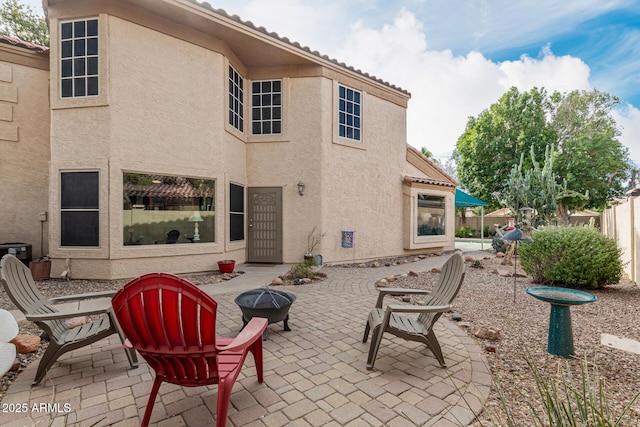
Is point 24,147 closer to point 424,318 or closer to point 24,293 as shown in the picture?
point 24,293

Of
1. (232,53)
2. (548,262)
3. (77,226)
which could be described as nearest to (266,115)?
(232,53)

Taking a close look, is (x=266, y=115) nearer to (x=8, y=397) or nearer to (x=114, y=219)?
(x=114, y=219)

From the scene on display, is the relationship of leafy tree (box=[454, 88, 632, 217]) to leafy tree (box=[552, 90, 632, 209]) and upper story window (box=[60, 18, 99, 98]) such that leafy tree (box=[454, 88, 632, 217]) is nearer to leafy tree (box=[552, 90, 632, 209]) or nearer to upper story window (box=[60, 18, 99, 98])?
leafy tree (box=[552, 90, 632, 209])

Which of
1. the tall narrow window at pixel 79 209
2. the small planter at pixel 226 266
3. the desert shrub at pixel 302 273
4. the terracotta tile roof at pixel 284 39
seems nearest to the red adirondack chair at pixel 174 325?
the desert shrub at pixel 302 273

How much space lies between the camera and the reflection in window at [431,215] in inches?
502

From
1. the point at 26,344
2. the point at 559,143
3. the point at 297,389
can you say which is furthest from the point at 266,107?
the point at 559,143

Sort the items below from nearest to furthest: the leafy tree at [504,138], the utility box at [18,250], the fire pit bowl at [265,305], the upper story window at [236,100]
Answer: the fire pit bowl at [265,305], the utility box at [18,250], the upper story window at [236,100], the leafy tree at [504,138]

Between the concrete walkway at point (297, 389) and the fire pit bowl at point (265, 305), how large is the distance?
33cm

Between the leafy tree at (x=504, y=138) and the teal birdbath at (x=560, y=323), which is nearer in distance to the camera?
the teal birdbath at (x=560, y=323)

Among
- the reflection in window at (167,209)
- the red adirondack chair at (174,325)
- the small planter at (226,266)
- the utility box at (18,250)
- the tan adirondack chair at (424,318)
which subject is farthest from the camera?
the small planter at (226,266)

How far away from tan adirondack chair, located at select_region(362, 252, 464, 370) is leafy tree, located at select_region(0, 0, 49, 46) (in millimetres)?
20037

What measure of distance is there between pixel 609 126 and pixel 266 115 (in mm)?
24052

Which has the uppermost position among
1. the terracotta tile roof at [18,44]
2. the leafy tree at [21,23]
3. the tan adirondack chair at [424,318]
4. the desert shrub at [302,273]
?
the leafy tree at [21,23]

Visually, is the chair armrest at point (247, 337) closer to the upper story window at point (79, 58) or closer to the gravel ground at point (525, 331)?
the gravel ground at point (525, 331)
